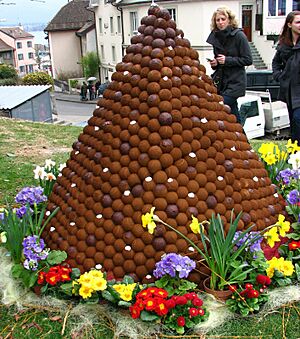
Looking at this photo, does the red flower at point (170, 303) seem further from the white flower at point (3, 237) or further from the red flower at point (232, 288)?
the white flower at point (3, 237)

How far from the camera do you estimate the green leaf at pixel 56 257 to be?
10.9 ft

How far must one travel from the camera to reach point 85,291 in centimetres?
302

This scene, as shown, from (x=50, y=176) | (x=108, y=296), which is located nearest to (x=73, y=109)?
(x=50, y=176)

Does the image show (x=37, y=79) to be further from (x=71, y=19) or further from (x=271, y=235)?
(x=271, y=235)

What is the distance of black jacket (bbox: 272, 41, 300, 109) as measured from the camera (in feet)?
17.8

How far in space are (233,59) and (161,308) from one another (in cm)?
362

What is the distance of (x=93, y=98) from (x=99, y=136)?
38.9m

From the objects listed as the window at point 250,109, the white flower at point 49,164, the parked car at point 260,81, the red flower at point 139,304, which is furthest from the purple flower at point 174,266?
the parked car at point 260,81

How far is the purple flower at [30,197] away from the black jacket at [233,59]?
277 centimetres

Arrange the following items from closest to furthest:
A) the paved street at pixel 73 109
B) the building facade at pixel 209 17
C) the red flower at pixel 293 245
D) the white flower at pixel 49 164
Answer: the red flower at pixel 293 245, the white flower at pixel 49 164, the building facade at pixel 209 17, the paved street at pixel 73 109

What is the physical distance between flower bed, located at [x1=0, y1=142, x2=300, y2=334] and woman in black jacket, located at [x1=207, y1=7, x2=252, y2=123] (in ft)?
9.12

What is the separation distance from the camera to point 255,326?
297cm

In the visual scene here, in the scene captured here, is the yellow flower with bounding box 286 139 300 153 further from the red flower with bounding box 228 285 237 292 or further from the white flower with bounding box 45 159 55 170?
the white flower with bounding box 45 159 55 170

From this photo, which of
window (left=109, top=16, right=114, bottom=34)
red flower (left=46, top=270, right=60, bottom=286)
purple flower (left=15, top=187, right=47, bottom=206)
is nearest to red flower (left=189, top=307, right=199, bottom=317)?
red flower (left=46, top=270, right=60, bottom=286)
